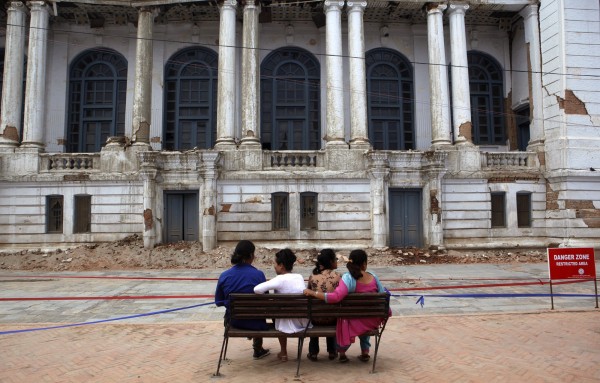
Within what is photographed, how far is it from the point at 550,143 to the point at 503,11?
24.6ft

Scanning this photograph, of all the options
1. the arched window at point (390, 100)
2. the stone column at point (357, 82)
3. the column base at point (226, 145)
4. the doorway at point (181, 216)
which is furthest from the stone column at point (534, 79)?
the doorway at point (181, 216)

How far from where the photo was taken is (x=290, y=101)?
72.8 ft

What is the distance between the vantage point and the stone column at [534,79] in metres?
19.8

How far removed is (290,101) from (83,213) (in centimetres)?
1145

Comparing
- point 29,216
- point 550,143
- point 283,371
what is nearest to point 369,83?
point 550,143

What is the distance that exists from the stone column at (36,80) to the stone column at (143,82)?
14.4ft

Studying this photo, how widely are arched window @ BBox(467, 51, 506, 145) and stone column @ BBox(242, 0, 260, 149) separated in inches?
474

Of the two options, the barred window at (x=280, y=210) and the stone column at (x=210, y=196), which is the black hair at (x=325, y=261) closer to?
the stone column at (x=210, y=196)

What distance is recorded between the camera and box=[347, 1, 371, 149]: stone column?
62.7 ft

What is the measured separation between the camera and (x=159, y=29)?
22453mm

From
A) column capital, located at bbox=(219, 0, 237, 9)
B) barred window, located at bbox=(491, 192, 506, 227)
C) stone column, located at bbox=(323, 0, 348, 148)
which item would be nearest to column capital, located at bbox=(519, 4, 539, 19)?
barred window, located at bbox=(491, 192, 506, 227)

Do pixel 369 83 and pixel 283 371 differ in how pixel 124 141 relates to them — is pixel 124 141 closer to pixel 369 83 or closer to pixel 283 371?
pixel 369 83

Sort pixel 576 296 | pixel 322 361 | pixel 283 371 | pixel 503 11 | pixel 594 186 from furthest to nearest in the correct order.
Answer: pixel 503 11 → pixel 594 186 → pixel 576 296 → pixel 322 361 → pixel 283 371

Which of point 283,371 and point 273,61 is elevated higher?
point 273,61
